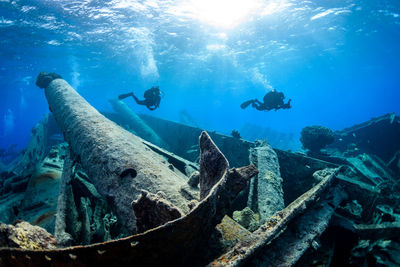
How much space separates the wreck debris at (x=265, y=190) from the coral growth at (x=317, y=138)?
12.6 ft

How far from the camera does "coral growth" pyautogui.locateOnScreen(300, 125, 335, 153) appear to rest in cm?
712

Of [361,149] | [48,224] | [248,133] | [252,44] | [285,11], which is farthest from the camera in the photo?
[248,133]

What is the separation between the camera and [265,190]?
3.30m

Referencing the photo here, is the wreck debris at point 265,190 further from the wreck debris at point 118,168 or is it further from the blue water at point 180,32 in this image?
the blue water at point 180,32

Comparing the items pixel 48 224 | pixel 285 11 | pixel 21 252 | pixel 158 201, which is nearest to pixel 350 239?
pixel 158 201

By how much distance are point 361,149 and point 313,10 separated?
50.2 feet

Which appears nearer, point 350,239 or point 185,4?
point 350,239

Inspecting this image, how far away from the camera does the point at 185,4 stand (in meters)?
14.3

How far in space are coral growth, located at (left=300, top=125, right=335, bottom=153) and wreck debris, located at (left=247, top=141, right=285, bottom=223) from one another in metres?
3.86

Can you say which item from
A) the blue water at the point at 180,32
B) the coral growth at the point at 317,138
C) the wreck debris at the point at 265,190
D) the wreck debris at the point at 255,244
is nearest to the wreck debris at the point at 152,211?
the wreck debris at the point at 255,244

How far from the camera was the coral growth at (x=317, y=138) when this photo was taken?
7.12 metres

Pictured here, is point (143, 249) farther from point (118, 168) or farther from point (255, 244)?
point (118, 168)

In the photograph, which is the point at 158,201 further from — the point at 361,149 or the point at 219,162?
the point at 361,149

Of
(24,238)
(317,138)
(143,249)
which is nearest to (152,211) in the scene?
(143,249)
